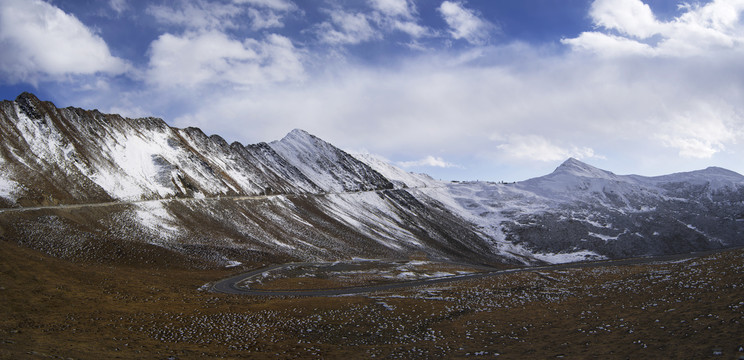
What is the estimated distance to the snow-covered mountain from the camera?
7088cm

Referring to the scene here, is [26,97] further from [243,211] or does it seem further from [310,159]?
[310,159]

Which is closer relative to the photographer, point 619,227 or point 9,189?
point 9,189

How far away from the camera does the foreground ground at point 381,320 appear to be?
21.5 m

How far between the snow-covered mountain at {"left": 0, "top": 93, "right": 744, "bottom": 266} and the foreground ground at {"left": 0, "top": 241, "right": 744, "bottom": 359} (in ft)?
87.0

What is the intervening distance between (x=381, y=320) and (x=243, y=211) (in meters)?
82.1

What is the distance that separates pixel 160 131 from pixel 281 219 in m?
52.9

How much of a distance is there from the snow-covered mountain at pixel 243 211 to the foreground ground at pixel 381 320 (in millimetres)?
26519

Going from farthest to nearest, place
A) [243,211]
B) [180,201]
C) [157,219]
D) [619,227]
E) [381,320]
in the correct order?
1. [619,227]
2. [243,211]
3. [180,201]
4. [157,219]
5. [381,320]

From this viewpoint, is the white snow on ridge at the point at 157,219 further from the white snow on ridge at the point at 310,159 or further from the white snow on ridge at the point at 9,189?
the white snow on ridge at the point at 310,159

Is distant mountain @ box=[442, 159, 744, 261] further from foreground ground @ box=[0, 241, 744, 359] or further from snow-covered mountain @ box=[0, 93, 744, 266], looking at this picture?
foreground ground @ box=[0, 241, 744, 359]

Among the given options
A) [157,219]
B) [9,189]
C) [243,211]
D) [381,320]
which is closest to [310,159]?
[243,211]

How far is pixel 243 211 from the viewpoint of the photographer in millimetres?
106750

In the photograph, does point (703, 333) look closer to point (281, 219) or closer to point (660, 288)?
point (660, 288)

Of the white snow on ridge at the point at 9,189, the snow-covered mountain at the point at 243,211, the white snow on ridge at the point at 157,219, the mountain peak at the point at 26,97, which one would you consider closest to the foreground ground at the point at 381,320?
the snow-covered mountain at the point at 243,211
